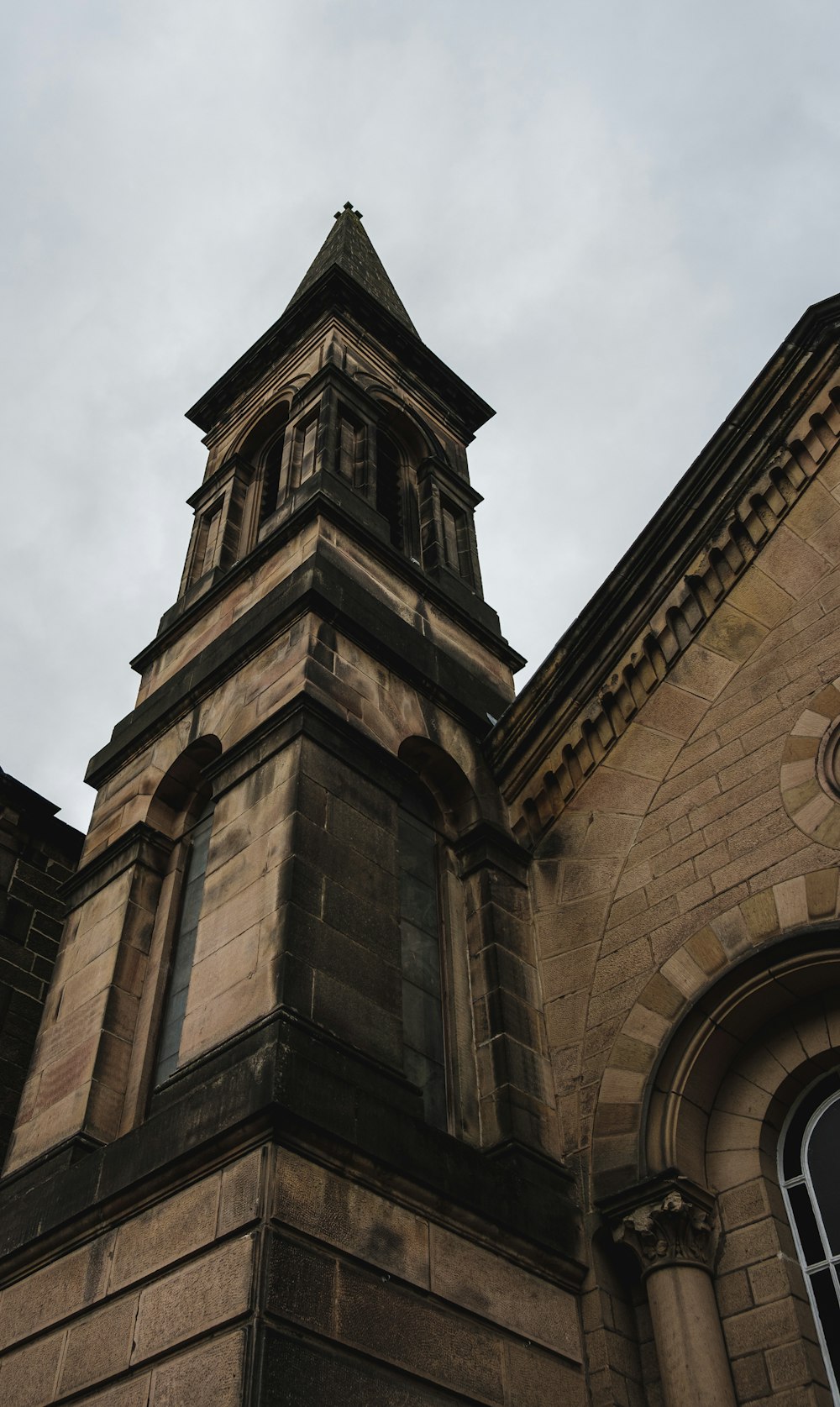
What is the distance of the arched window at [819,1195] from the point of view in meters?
7.75

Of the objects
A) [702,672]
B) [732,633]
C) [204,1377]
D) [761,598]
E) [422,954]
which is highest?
[761,598]

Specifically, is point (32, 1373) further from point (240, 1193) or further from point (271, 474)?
point (271, 474)

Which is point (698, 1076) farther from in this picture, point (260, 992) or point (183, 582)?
point (183, 582)

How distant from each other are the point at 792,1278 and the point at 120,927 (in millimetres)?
5893

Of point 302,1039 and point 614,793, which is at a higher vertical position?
point 614,793

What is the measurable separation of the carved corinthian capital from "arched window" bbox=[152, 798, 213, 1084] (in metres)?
3.51

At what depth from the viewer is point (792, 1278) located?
7867mm

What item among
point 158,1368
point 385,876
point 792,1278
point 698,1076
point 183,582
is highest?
point 183,582

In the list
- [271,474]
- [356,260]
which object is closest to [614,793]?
[271,474]

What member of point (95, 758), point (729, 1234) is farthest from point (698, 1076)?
point (95, 758)

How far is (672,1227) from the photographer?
26.8 ft

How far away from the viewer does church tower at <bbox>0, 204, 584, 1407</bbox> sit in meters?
6.91

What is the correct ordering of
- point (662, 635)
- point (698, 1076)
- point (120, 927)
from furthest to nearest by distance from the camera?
point (662, 635), point (120, 927), point (698, 1076)

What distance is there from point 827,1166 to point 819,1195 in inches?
7.9
